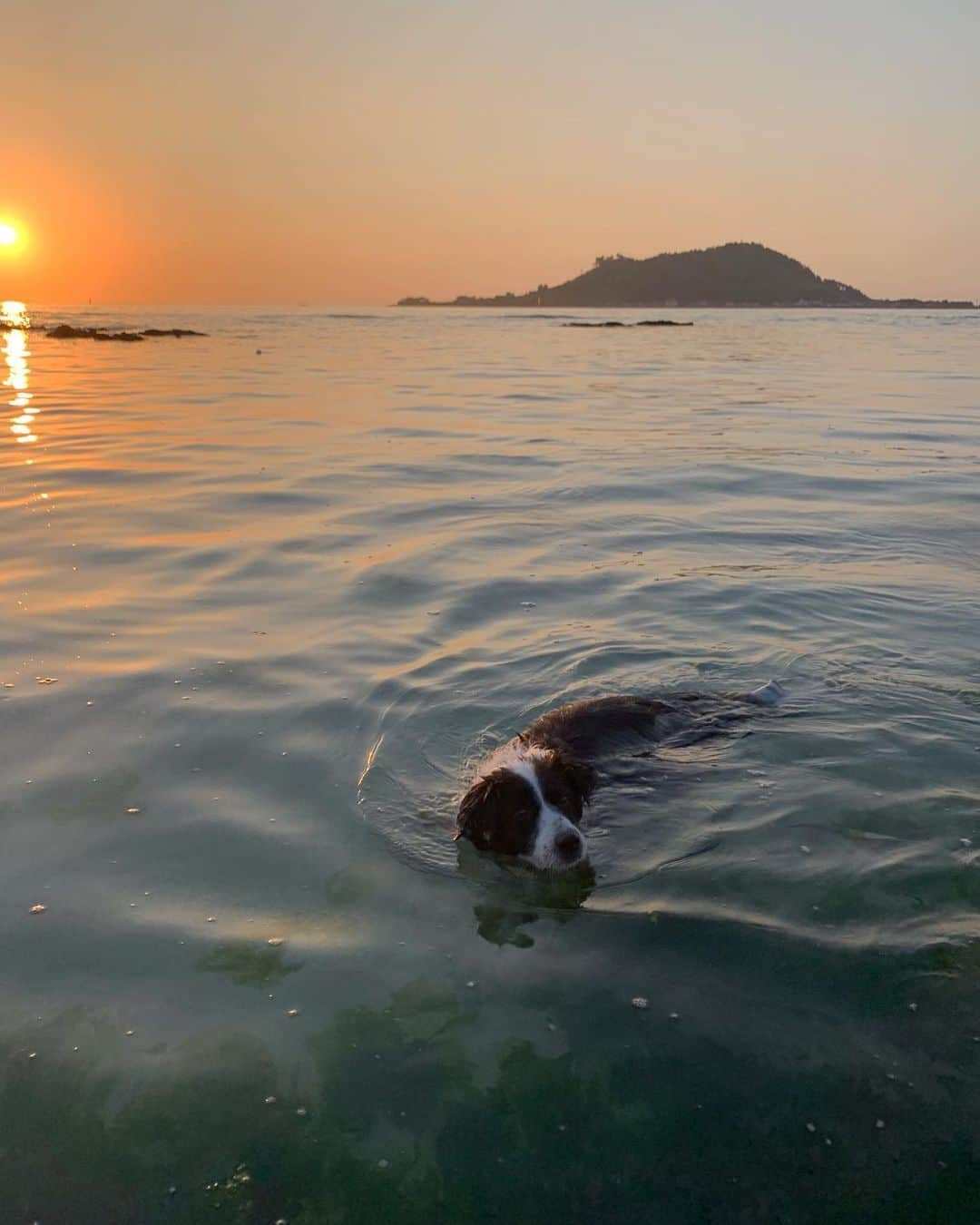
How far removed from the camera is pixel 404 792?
238 inches

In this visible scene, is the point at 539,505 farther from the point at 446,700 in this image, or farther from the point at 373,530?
the point at 446,700

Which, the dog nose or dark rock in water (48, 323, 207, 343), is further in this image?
dark rock in water (48, 323, 207, 343)

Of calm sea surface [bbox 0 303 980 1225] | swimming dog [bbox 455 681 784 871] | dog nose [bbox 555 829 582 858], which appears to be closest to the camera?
calm sea surface [bbox 0 303 980 1225]

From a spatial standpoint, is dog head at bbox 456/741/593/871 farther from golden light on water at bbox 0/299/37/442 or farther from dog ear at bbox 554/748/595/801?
golden light on water at bbox 0/299/37/442

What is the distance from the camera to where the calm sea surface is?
3.33 m

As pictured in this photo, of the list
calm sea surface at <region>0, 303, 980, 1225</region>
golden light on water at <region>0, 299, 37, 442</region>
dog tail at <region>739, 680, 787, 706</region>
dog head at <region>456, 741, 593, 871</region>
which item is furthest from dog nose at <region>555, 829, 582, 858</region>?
golden light on water at <region>0, 299, 37, 442</region>

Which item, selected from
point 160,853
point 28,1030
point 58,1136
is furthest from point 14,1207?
point 160,853

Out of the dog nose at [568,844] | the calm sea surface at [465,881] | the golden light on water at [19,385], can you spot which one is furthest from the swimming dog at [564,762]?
the golden light on water at [19,385]

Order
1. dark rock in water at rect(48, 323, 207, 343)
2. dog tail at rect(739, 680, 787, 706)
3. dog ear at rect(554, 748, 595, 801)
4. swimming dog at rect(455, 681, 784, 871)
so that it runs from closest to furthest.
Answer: swimming dog at rect(455, 681, 784, 871)
dog ear at rect(554, 748, 595, 801)
dog tail at rect(739, 680, 787, 706)
dark rock in water at rect(48, 323, 207, 343)

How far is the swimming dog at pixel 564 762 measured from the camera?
521 cm

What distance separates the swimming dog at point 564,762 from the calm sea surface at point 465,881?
0.17 m

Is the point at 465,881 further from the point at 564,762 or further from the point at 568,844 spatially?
the point at 564,762

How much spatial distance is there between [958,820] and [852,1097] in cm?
230

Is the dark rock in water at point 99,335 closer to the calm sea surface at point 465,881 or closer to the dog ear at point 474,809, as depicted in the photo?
the calm sea surface at point 465,881
